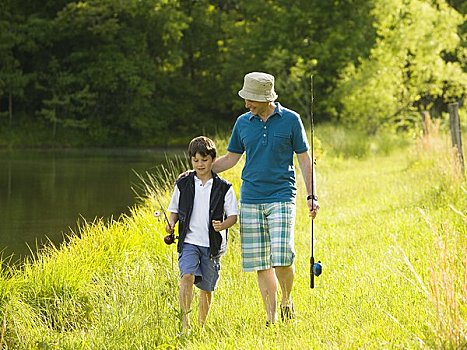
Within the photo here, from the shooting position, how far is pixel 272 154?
18.7 feet

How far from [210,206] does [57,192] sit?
13.1 metres

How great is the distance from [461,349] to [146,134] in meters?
34.7

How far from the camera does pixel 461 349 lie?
13.3 feet

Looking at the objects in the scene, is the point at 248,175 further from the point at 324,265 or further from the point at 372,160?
the point at 372,160

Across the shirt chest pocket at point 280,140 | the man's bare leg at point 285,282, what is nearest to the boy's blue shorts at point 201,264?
the man's bare leg at point 285,282

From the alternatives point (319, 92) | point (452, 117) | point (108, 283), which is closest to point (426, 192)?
point (452, 117)

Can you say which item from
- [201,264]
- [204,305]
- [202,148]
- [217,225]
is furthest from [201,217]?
[204,305]

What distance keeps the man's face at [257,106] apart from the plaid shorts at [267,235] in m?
0.59

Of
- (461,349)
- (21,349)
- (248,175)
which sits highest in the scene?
(248,175)

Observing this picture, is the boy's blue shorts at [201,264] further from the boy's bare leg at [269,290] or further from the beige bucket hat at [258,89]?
the beige bucket hat at [258,89]

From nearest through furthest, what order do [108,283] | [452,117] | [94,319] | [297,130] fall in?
[297,130] < [94,319] < [108,283] < [452,117]

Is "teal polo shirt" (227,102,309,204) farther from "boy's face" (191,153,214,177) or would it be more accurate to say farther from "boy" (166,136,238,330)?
"boy's face" (191,153,214,177)

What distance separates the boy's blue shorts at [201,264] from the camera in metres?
5.56

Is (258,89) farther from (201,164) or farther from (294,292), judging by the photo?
(294,292)
